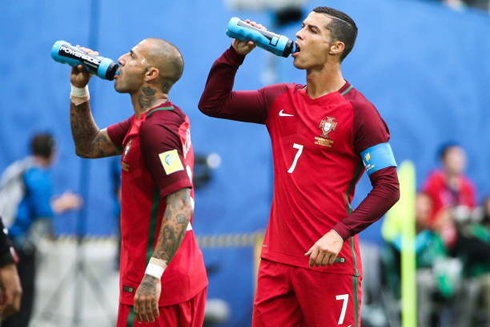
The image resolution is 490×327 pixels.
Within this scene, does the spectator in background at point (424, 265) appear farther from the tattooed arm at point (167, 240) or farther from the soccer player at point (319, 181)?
the tattooed arm at point (167, 240)

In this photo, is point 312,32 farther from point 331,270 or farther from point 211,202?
point 211,202

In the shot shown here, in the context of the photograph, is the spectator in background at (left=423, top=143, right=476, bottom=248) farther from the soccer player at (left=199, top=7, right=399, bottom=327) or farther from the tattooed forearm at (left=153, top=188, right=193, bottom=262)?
the tattooed forearm at (left=153, top=188, right=193, bottom=262)

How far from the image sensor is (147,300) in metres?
3.96

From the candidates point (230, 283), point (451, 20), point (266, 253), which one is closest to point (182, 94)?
point (230, 283)

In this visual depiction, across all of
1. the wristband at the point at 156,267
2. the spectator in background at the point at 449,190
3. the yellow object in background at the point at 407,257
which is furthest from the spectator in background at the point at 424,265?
the wristband at the point at 156,267

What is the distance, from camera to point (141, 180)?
4348mm

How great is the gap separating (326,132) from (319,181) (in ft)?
0.92

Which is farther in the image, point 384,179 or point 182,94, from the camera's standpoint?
point 182,94

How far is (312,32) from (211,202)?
5.95 metres

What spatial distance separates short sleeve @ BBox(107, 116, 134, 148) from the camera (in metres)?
4.84

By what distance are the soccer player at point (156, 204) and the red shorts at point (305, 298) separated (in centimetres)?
38

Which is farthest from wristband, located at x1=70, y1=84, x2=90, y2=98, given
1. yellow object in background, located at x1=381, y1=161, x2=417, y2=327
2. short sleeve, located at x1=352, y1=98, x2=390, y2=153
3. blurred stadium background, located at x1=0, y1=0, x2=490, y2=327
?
yellow object in background, located at x1=381, y1=161, x2=417, y2=327

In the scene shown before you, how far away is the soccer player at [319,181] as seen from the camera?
4.51 metres

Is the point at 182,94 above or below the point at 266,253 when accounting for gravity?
above
